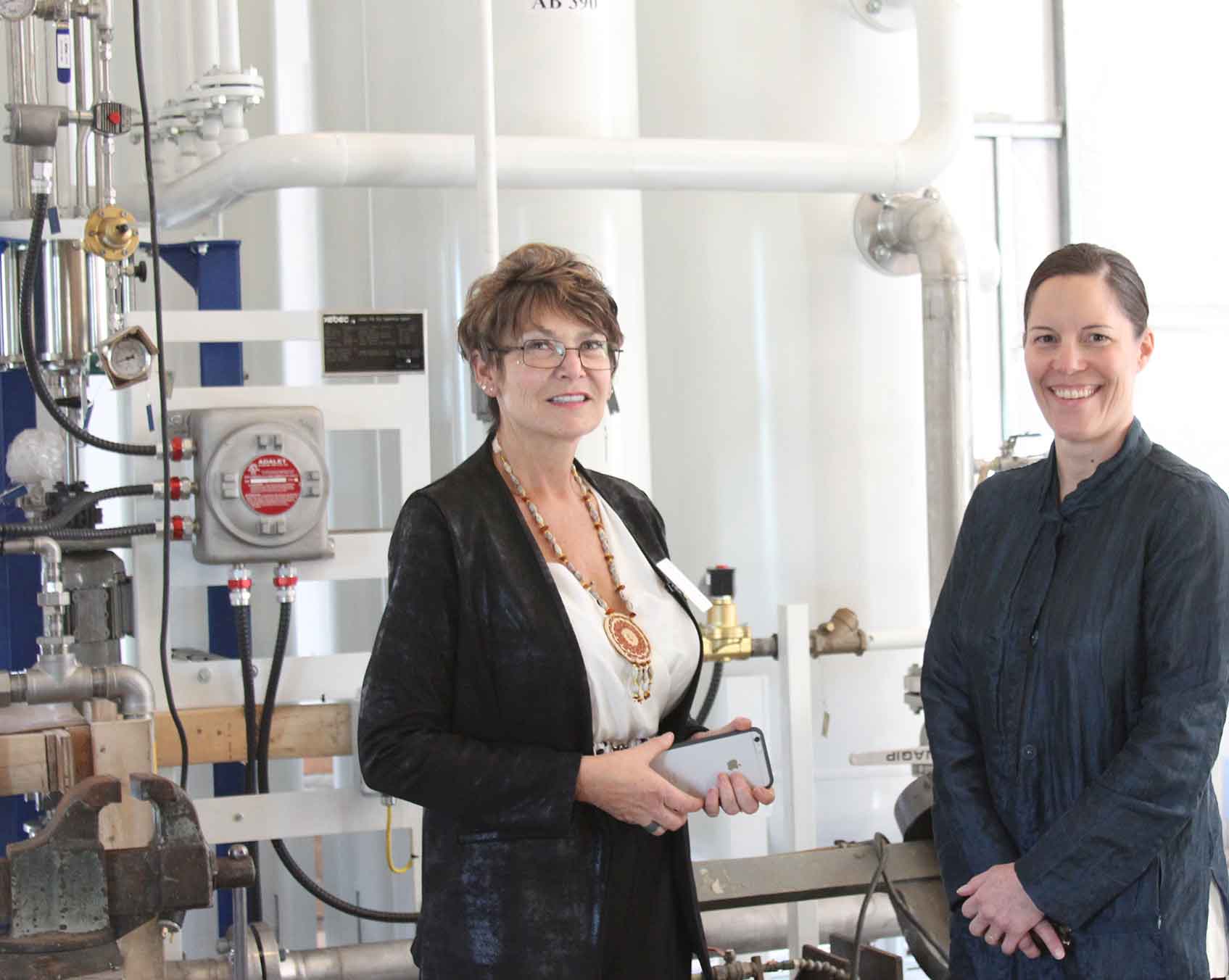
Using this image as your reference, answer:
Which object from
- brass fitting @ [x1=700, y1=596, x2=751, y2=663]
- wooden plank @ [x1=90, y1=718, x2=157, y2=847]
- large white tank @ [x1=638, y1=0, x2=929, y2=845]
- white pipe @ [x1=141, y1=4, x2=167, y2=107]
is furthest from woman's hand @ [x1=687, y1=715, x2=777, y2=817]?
white pipe @ [x1=141, y1=4, x2=167, y2=107]

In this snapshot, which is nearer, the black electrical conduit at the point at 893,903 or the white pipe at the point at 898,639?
the black electrical conduit at the point at 893,903

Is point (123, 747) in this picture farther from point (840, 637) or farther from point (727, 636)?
point (840, 637)

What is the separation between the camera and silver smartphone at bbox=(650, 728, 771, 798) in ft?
3.93

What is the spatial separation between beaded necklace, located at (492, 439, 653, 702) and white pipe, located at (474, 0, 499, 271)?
38.1 inches

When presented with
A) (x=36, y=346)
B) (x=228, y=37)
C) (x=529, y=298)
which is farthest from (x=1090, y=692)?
(x=228, y=37)

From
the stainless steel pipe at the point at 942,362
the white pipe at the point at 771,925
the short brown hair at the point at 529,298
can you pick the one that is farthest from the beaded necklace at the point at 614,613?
the stainless steel pipe at the point at 942,362

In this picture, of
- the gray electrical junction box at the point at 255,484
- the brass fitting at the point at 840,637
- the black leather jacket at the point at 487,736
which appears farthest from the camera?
the brass fitting at the point at 840,637

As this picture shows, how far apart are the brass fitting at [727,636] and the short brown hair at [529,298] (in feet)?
3.21

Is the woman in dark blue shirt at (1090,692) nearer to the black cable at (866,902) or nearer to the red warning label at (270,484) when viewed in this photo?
the black cable at (866,902)

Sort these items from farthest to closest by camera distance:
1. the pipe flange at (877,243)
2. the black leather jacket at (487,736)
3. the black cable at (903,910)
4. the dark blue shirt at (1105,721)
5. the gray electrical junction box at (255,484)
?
the pipe flange at (877,243) → the gray electrical junction box at (255,484) → the black cable at (903,910) → the dark blue shirt at (1105,721) → the black leather jacket at (487,736)

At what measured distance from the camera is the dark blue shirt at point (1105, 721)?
1.27 meters

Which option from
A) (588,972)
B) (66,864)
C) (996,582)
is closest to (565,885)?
(588,972)

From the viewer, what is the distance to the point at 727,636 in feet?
7.09

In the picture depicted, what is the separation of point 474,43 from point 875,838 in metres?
1.43
